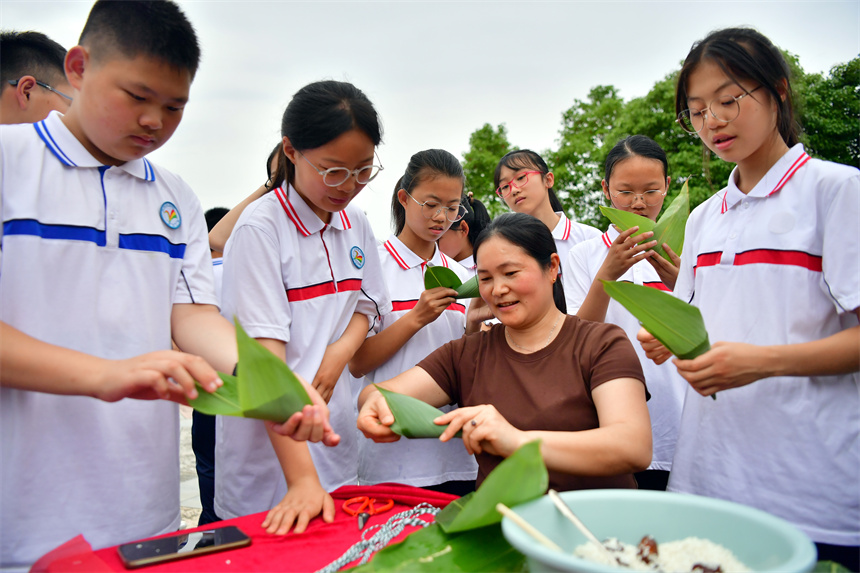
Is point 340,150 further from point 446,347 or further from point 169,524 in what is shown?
point 169,524

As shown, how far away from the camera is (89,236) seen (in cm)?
164

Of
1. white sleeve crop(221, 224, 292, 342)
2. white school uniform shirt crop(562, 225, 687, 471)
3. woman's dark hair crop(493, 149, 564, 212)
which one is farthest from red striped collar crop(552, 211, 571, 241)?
white sleeve crop(221, 224, 292, 342)

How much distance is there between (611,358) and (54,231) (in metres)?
1.67

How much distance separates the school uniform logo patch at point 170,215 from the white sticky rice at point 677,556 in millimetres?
1472

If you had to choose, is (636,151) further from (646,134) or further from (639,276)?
(646,134)

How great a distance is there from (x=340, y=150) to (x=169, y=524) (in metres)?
1.32

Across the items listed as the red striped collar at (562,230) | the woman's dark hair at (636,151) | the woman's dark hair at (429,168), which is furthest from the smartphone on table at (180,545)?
the red striped collar at (562,230)

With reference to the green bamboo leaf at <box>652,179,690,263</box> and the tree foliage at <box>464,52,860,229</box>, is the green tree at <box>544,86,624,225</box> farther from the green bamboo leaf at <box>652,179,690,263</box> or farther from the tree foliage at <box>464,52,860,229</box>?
the green bamboo leaf at <box>652,179,690,263</box>

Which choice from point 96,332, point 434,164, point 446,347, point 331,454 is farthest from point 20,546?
point 434,164

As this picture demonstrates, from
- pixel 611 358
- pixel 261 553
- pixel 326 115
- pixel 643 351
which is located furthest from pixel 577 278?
pixel 261 553

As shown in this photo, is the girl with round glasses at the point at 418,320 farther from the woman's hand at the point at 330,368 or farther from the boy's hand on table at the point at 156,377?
the boy's hand on table at the point at 156,377

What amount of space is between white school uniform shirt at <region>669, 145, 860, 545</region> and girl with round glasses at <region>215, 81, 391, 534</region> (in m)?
1.28

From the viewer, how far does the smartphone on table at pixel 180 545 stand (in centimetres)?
140

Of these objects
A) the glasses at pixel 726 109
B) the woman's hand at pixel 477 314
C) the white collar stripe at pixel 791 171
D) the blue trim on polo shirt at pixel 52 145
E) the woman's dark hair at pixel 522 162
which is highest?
the woman's dark hair at pixel 522 162
